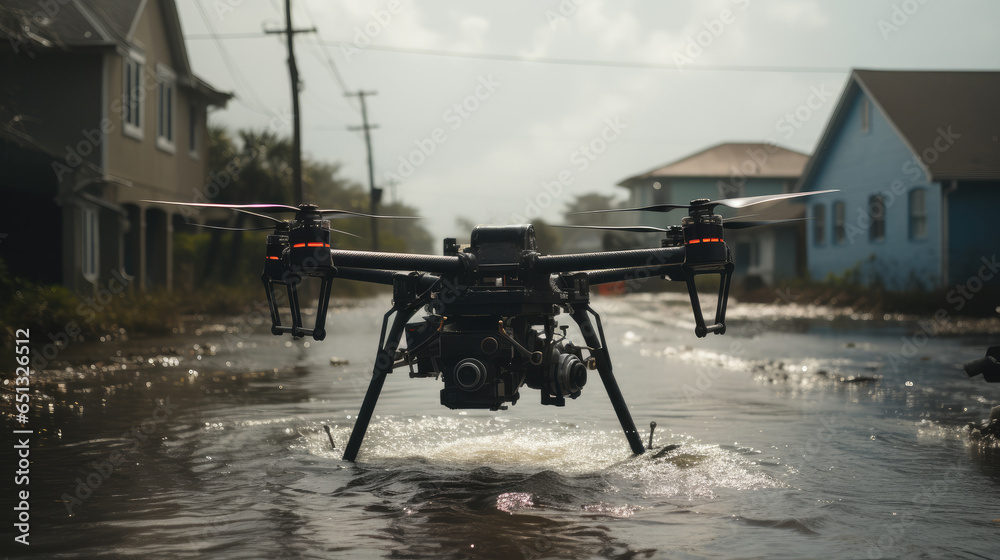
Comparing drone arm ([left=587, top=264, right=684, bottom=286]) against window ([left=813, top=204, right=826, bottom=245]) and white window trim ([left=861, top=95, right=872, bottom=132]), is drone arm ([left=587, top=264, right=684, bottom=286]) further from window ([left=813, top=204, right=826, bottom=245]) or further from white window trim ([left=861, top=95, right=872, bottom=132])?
window ([left=813, top=204, right=826, bottom=245])

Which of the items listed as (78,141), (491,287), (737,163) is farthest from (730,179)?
(491,287)

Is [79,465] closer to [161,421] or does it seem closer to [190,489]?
[190,489]

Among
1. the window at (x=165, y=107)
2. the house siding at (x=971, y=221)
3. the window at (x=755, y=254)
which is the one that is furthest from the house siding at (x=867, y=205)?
the window at (x=165, y=107)

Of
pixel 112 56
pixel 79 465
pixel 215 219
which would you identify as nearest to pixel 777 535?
pixel 79 465

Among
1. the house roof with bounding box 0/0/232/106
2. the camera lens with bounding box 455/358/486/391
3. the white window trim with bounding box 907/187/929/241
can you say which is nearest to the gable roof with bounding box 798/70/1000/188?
the white window trim with bounding box 907/187/929/241

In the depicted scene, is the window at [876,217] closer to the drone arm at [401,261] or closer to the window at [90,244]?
the window at [90,244]

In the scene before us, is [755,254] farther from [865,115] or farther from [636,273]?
[636,273]

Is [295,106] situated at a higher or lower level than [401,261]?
higher

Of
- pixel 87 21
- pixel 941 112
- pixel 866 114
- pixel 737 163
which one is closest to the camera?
pixel 87 21
